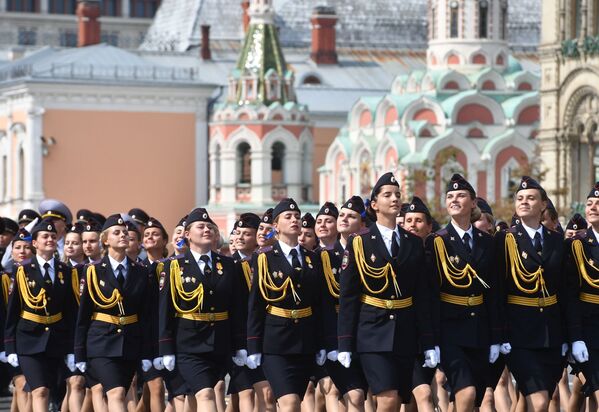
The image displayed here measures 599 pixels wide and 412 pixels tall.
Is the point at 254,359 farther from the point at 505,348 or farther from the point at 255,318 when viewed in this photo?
the point at 505,348

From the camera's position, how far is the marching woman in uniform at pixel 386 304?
1595 cm

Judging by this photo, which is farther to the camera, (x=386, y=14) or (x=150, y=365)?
(x=386, y=14)

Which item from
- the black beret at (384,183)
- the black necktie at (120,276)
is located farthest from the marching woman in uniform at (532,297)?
the black necktie at (120,276)

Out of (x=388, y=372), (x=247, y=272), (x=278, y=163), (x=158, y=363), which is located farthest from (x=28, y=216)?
(x=278, y=163)

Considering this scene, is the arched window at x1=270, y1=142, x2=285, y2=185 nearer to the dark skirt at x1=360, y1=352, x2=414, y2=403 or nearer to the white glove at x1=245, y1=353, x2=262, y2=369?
the white glove at x1=245, y1=353, x2=262, y2=369

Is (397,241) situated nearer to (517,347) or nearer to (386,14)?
(517,347)

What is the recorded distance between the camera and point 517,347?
16.3 metres

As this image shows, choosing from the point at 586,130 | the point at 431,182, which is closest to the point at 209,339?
the point at 586,130

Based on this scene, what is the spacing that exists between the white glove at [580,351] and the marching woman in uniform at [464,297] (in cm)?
53

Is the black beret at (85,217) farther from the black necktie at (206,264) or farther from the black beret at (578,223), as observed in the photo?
the black beret at (578,223)

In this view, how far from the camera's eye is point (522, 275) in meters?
16.3

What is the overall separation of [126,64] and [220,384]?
56921 millimetres

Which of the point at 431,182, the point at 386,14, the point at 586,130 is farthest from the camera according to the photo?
the point at 386,14

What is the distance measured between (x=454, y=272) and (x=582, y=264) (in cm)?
97
